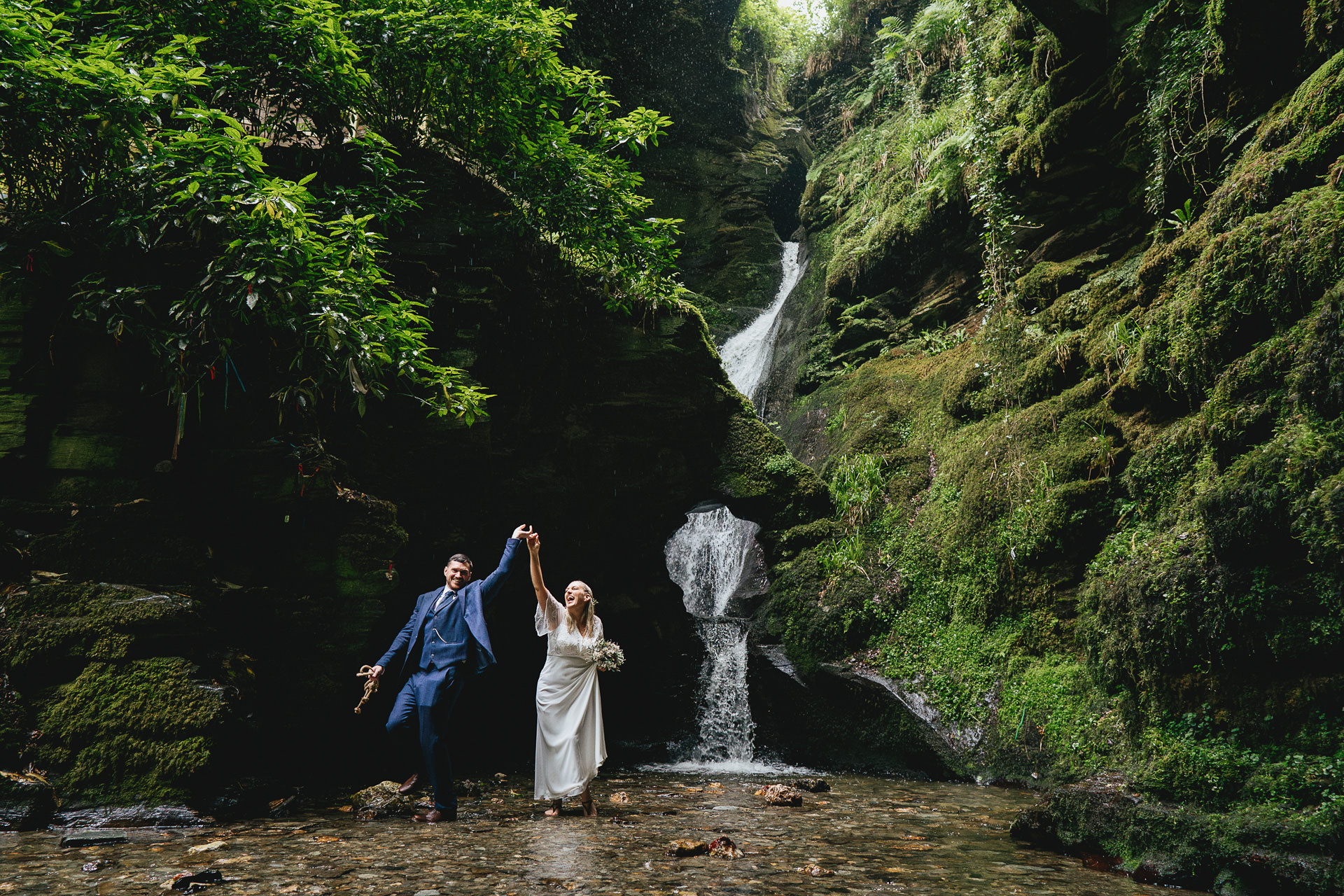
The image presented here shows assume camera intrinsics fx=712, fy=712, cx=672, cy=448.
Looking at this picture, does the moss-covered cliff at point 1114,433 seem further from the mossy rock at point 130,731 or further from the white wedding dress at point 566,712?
the mossy rock at point 130,731

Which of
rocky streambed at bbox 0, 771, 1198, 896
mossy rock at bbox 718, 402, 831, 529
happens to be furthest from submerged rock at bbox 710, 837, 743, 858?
mossy rock at bbox 718, 402, 831, 529

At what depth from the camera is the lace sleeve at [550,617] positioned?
5.73 metres

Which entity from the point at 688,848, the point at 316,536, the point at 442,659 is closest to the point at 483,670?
the point at 442,659

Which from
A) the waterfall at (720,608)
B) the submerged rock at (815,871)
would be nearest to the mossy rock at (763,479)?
the waterfall at (720,608)

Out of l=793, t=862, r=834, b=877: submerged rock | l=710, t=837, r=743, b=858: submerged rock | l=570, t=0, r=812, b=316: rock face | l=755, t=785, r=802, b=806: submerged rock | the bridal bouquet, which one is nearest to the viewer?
l=793, t=862, r=834, b=877: submerged rock

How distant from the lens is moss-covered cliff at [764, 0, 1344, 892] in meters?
5.06

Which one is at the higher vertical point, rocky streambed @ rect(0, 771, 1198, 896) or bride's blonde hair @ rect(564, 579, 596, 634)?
bride's blonde hair @ rect(564, 579, 596, 634)

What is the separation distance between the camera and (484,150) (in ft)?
29.3

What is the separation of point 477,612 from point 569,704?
1148 millimetres

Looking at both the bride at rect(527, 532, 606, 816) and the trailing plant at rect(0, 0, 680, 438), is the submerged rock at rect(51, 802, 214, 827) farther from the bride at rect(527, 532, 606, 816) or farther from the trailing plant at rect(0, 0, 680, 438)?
the trailing plant at rect(0, 0, 680, 438)

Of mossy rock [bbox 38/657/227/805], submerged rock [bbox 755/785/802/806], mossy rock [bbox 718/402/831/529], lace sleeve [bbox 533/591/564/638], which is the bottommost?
submerged rock [bbox 755/785/802/806]

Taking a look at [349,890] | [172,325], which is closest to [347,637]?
[172,325]

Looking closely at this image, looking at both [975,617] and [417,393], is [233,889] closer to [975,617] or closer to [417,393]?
[417,393]

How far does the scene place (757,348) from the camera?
61.5 ft
